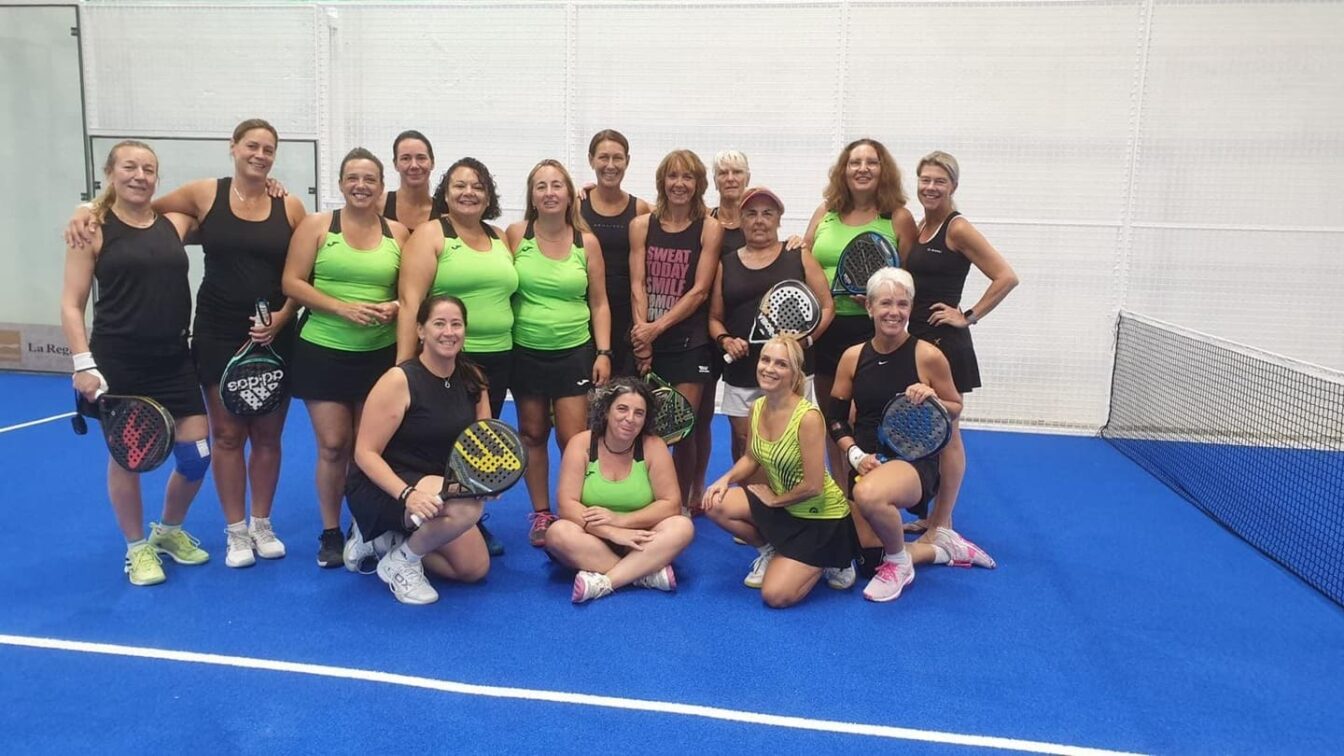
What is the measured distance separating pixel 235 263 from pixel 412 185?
2.74 ft

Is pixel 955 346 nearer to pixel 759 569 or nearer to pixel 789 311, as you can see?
pixel 789 311

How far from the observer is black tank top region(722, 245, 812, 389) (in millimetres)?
4141

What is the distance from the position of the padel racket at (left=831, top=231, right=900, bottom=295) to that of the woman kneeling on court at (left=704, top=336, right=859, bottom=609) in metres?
0.57

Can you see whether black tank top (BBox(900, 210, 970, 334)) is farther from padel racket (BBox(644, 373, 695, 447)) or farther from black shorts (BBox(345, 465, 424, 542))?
black shorts (BBox(345, 465, 424, 542))

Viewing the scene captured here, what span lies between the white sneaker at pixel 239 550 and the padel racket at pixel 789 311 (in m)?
2.51

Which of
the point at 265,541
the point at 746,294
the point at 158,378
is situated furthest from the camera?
the point at 746,294

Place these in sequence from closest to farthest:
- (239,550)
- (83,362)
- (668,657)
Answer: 1. (668,657)
2. (83,362)
3. (239,550)

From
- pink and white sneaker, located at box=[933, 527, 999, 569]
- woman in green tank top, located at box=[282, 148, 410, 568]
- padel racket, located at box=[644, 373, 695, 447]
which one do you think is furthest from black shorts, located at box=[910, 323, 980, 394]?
woman in green tank top, located at box=[282, 148, 410, 568]

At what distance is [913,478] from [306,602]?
256cm

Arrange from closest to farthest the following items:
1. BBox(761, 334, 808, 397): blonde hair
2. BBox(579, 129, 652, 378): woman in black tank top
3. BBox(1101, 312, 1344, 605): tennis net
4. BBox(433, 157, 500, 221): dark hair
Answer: BBox(761, 334, 808, 397): blonde hair
BBox(433, 157, 500, 221): dark hair
BBox(579, 129, 652, 378): woman in black tank top
BBox(1101, 312, 1344, 605): tennis net

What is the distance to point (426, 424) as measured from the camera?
360 centimetres

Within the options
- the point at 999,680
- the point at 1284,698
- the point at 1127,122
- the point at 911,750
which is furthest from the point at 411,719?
the point at 1127,122

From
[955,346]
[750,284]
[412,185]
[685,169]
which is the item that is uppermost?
[685,169]

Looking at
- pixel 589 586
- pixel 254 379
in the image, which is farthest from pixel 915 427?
pixel 254 379
